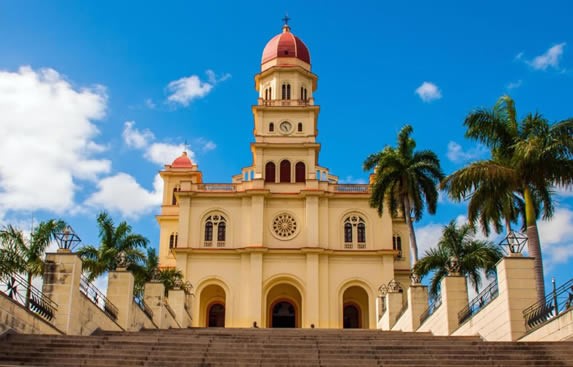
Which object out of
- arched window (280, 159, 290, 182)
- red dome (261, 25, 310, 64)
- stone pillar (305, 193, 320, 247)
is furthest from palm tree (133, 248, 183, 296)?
red dome (261, 25, 310, 64)

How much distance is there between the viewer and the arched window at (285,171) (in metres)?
52.0

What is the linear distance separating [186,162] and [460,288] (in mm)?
40368

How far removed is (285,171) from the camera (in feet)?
171

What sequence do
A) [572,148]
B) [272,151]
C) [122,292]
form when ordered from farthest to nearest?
[272,151]
[122,292]
[572,148]

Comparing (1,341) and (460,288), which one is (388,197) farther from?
(1,341)

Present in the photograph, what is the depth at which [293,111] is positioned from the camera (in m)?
53.9

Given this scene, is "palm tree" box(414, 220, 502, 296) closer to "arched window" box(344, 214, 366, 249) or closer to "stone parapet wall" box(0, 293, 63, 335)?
"arched window" box(344, 214, 366, 249)

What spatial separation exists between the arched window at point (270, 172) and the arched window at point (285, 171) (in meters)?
0.60

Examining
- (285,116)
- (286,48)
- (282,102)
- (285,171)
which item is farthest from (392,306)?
(286,48)

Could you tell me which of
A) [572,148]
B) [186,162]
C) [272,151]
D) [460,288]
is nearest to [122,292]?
[460,288]

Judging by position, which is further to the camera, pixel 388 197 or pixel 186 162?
pixel 186 162

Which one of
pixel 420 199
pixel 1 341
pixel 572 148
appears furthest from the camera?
pixel 420 199

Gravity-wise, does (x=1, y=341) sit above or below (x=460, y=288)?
below

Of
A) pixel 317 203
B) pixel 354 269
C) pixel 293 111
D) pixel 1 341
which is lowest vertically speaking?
pixel 1 341
